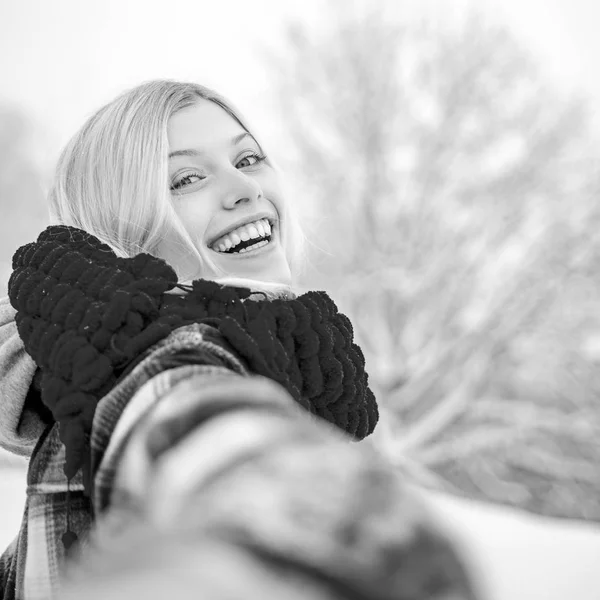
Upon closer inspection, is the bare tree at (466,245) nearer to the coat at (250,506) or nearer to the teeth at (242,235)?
the teeth at (242,235)

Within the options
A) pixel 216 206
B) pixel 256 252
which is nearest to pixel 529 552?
pixel 256 252

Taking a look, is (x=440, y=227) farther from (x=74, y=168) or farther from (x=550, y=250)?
(x=74, y=168)

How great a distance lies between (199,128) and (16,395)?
1.77 feet

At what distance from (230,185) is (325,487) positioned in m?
0.80

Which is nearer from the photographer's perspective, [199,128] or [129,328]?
[129,328]

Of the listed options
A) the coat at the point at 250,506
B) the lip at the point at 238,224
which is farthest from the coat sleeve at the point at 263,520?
the lip at the point at 238,224

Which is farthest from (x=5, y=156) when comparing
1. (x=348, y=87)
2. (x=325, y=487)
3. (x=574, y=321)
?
(x=325, y=487)

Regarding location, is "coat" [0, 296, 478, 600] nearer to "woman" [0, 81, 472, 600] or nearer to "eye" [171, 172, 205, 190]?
"woman" [0, 81, 472, 600]

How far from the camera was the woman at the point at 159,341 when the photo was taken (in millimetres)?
352

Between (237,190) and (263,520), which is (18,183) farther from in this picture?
(263,520)

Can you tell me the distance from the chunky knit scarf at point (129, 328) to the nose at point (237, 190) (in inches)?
11.1

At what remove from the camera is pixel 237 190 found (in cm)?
103

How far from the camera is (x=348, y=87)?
5426 mm

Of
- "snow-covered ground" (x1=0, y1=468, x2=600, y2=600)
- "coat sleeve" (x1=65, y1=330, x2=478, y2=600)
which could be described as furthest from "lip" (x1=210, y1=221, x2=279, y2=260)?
"coat sleeve" (x1=65, y1=330, x2=478, y2=600)
